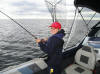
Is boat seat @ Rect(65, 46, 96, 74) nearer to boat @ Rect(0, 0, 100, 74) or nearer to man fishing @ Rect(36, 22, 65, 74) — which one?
boat @ Rect(0, 0, 100, 74)

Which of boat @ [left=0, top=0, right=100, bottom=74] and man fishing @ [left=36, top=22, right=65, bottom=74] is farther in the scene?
boat @ [left=0, top=0, right=100, bottom=74]

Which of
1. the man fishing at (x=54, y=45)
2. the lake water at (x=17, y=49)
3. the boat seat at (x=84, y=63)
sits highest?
the man fishing at (x=54, y=45)

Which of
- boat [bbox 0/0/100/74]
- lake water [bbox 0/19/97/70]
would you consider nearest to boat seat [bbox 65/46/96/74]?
boat [bbox 0/0/100/74]

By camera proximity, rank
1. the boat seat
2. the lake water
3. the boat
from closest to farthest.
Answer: the boat < the boat seat < the lake water

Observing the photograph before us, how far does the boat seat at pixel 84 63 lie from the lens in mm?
3015

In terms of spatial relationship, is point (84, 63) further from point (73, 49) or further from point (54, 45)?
point (54, 45)

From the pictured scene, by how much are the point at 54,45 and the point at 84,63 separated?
1402 millimetres

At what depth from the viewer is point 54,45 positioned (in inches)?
88.7

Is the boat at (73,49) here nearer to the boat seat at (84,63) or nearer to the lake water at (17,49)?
the boat seat at (84,63)

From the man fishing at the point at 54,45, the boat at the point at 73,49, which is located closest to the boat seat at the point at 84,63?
the boat at the point at 73,49

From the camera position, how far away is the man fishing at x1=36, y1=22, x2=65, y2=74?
88.7 inches

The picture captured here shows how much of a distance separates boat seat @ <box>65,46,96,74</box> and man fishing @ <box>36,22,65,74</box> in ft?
2.25

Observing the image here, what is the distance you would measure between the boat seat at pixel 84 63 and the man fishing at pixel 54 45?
684 millimetres

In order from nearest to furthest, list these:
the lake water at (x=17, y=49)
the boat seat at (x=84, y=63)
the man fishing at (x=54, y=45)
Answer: the man fishing at (x=54, y=45), the boat seat at (x=84, y=63), the lake water at (x=17, y=49)
